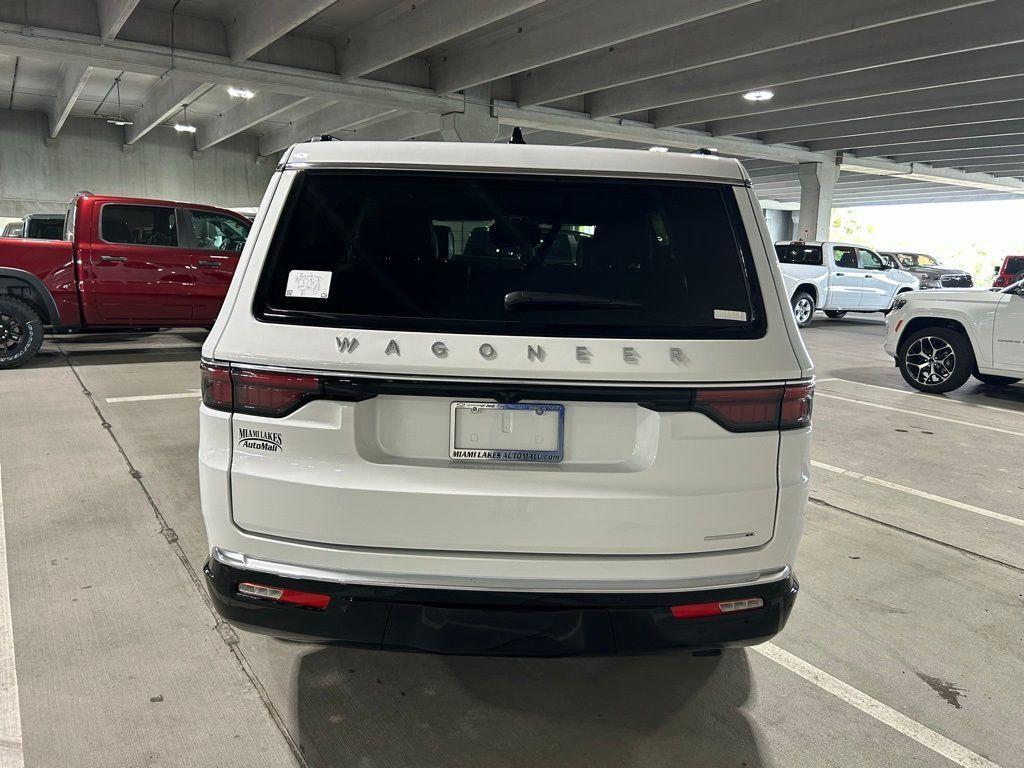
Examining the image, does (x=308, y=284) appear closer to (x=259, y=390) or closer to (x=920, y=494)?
(x=259, y=390)

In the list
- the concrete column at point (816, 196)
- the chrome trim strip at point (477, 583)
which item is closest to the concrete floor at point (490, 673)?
the chrome trim strip at point (477, 583)

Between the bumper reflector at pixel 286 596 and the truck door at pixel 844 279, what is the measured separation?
53.7ft

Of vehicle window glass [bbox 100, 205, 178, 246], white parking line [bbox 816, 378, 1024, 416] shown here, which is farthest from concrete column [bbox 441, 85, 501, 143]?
white parking line [bbox 816, 378, 1024, 416]

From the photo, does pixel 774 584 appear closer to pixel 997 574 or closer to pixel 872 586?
pixel 872 586

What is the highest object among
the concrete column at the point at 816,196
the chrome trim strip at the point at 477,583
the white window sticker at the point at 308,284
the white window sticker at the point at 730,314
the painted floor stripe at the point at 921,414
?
the concrete column at the point at 816,196

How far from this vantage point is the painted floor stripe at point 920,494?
4547mm

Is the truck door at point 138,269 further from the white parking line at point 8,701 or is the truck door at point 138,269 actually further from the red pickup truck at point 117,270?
the white parking line at point 8,701

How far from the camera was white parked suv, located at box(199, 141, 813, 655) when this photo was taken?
6.24 ft

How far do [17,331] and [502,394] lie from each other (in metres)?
9.02

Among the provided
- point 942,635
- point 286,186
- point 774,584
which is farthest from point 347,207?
point 942,635

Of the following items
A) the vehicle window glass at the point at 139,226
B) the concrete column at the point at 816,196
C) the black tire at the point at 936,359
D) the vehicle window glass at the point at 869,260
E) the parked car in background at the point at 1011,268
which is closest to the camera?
the black tire at the point at 936,359

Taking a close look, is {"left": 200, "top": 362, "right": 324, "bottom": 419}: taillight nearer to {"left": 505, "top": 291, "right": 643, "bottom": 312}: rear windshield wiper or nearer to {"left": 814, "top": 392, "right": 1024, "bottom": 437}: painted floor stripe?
{"left": 505, "top": 291, "right": 643, "bottom": 312}: rear windshield wiper

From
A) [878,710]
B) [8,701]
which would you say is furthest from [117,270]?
[878,710]

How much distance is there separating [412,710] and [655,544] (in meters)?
1.12
